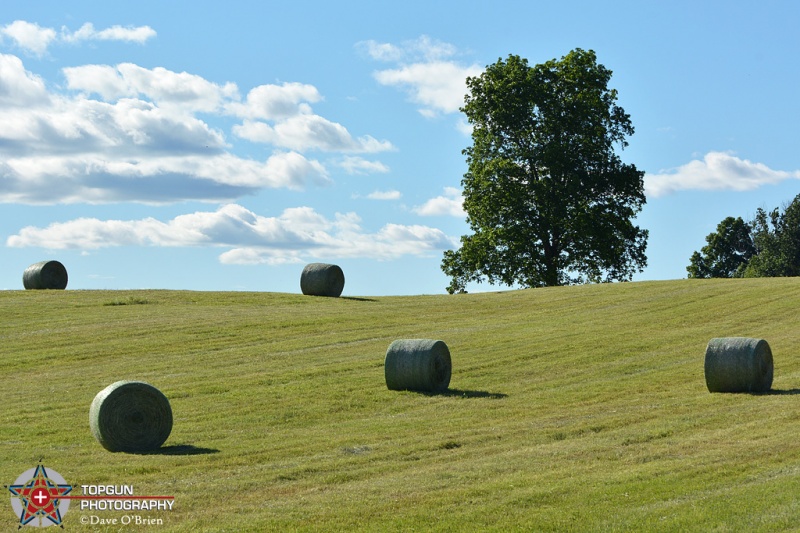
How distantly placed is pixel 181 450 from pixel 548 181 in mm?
45408

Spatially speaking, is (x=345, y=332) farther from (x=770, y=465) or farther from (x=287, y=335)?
(x=770, y=465)

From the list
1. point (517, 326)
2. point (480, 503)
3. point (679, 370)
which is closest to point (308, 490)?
point (480, 503)

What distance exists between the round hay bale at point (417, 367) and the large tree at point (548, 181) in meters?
35.2

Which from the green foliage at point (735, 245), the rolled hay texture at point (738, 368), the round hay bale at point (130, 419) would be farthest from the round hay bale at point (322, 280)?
the green foliage at point (735, 245)

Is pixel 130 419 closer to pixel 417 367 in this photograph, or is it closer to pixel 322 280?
pixel 417 367

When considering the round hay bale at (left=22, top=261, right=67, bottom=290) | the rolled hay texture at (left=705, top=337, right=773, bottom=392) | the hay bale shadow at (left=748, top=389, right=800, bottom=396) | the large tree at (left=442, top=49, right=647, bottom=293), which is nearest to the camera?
the hay bale shadow at (left=748, top=389, right=800, bottom=396)

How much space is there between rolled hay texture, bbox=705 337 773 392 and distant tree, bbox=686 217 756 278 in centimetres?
6659

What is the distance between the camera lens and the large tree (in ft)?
203

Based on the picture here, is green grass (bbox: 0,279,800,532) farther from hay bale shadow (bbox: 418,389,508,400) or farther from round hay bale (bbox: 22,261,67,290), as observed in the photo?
round hay bale (bbox: 22,261,67,290)

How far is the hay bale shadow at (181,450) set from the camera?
19469 mm

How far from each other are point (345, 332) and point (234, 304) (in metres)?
11.9

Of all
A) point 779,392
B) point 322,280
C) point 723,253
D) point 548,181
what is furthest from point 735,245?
point 779,392

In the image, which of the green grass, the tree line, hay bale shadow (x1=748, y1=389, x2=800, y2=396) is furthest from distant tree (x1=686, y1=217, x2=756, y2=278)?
hay bale shadow (x1=748, y1=389, x2=800, y2=396)

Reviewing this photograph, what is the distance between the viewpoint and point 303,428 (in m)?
22.3
